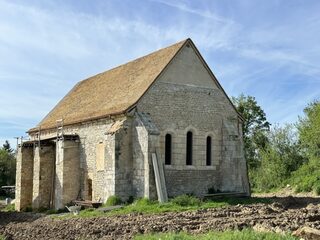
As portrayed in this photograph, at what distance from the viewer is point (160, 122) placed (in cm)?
2523

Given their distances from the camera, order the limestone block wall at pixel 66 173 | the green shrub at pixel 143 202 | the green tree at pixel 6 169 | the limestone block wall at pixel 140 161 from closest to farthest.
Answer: the green shrub at pixel 143 202 < the limestone block wall at pixel 140 161 < the limestone block wall at pixel 66 173 < the green tree at pixel 6 169

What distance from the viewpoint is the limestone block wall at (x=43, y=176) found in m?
29.7

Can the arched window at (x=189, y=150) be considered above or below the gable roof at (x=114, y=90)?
below

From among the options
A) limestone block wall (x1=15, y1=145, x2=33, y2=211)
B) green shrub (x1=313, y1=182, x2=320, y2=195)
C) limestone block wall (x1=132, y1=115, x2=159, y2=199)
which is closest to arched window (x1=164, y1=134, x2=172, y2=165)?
limestone block wall (x1=132, y1=115, x2=159, y2=199)

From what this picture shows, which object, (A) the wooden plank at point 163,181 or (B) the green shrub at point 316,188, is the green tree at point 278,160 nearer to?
(B) the green shrub at point 316,188

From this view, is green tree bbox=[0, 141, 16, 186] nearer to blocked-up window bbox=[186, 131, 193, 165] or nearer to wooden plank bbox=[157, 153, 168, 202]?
blocked-up window bbox=[186, 131, 193, 165]

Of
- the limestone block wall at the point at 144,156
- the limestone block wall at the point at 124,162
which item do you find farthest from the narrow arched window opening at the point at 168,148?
the limestone block wall at the point at 124,162

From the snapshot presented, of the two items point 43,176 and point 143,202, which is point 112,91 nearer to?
point 43,176

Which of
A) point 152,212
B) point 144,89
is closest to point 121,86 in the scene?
point 144,89

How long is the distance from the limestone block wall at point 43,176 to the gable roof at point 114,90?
223 centimetres

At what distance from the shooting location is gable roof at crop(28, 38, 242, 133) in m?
25.7

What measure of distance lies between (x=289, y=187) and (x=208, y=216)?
2275 cm

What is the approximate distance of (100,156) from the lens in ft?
86.8

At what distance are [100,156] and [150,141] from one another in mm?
4432
